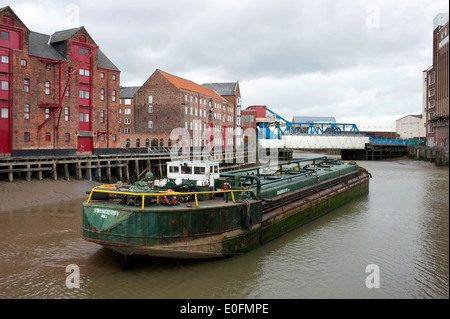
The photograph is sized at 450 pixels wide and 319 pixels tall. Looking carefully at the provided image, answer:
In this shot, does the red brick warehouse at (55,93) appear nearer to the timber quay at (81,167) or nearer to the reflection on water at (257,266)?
the timber quay at (81,167)

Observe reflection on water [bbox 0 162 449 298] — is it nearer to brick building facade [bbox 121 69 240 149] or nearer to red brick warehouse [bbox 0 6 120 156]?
red brick warehouse [bbox 0 6 120 156]

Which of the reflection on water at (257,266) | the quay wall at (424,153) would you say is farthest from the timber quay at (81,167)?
the quay wall at (424,153)

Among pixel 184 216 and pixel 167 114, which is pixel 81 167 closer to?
pixel 184 216

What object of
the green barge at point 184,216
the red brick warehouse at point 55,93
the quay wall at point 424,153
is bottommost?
the green barge at point 184,216

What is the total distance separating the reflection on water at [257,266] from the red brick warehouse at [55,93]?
15303 millimetres

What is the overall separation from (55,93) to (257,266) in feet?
98.5

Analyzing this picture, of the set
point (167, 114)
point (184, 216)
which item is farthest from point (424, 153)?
point (184, 216)

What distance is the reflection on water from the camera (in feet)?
Answer: 37.7

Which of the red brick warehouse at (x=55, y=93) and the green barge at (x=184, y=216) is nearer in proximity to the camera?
the green barge at (x=184, y=216)

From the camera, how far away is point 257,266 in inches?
536

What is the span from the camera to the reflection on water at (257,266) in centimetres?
1148

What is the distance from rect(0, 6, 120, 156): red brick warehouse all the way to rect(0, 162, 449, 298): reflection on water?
15.3m
